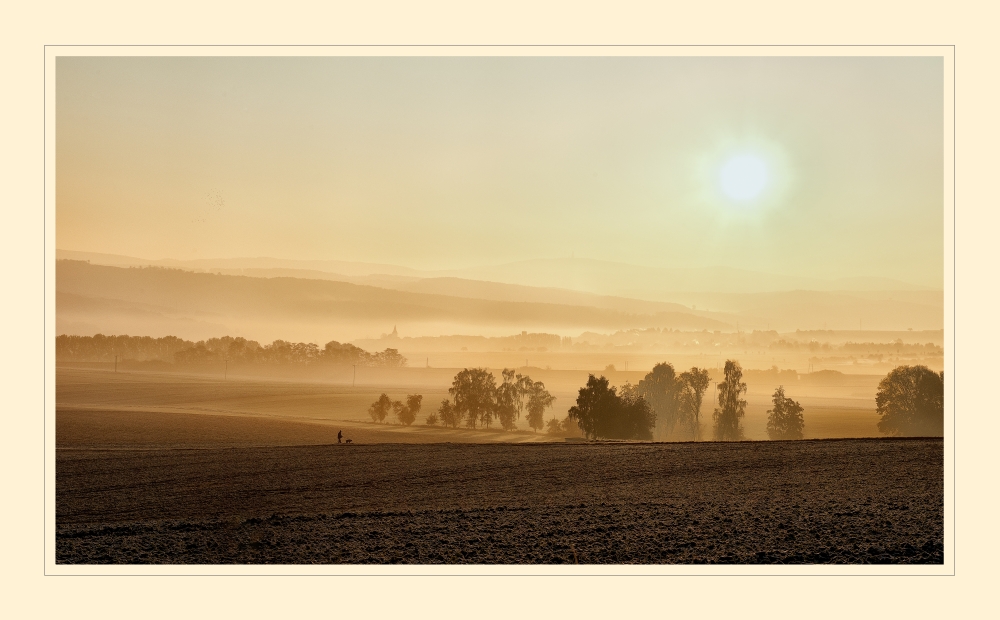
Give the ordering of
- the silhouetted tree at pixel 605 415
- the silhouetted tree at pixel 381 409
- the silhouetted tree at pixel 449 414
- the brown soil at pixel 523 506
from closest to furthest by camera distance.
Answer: the brown soil at pixel 523 506 → the silhouetted tree at pixel 605 415 → the silhouetted tree at pixel 449 414 → the silhouetted tree at pixel 381 409

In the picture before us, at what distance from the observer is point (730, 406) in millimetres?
54375

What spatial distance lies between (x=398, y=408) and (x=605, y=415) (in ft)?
74.9

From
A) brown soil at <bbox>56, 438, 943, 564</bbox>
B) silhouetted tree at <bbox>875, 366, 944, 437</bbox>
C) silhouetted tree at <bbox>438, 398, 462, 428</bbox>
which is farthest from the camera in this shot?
silhouetted tree at <bbox>438, 398, 462, 428</bbox>

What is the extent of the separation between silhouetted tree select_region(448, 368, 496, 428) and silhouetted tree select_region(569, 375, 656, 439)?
10.2 metres

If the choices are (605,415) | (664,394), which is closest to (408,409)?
(605,415)

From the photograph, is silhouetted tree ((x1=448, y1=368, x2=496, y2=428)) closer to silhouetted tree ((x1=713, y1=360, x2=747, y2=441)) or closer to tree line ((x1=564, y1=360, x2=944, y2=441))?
tree line ((x1=564, y1=360, x2=944, y2=441))

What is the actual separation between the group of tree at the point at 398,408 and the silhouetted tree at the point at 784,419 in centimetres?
2963

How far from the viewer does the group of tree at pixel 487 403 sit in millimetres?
53438

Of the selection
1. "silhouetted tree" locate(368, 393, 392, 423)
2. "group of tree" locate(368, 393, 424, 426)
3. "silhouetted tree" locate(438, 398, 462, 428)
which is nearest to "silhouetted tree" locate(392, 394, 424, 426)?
"group of tree" locate(368, 393, 424, 426)

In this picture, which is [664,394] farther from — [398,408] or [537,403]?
[398,408]

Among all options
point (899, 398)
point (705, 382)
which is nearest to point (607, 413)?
point (705, 382)

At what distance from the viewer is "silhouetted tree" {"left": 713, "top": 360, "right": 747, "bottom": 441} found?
53.7 m

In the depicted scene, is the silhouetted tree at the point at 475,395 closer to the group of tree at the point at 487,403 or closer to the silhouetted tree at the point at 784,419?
the group of tree at the point at 487,403

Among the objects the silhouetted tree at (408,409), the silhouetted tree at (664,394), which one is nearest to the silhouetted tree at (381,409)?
the silhouetted tree at (408,409)
